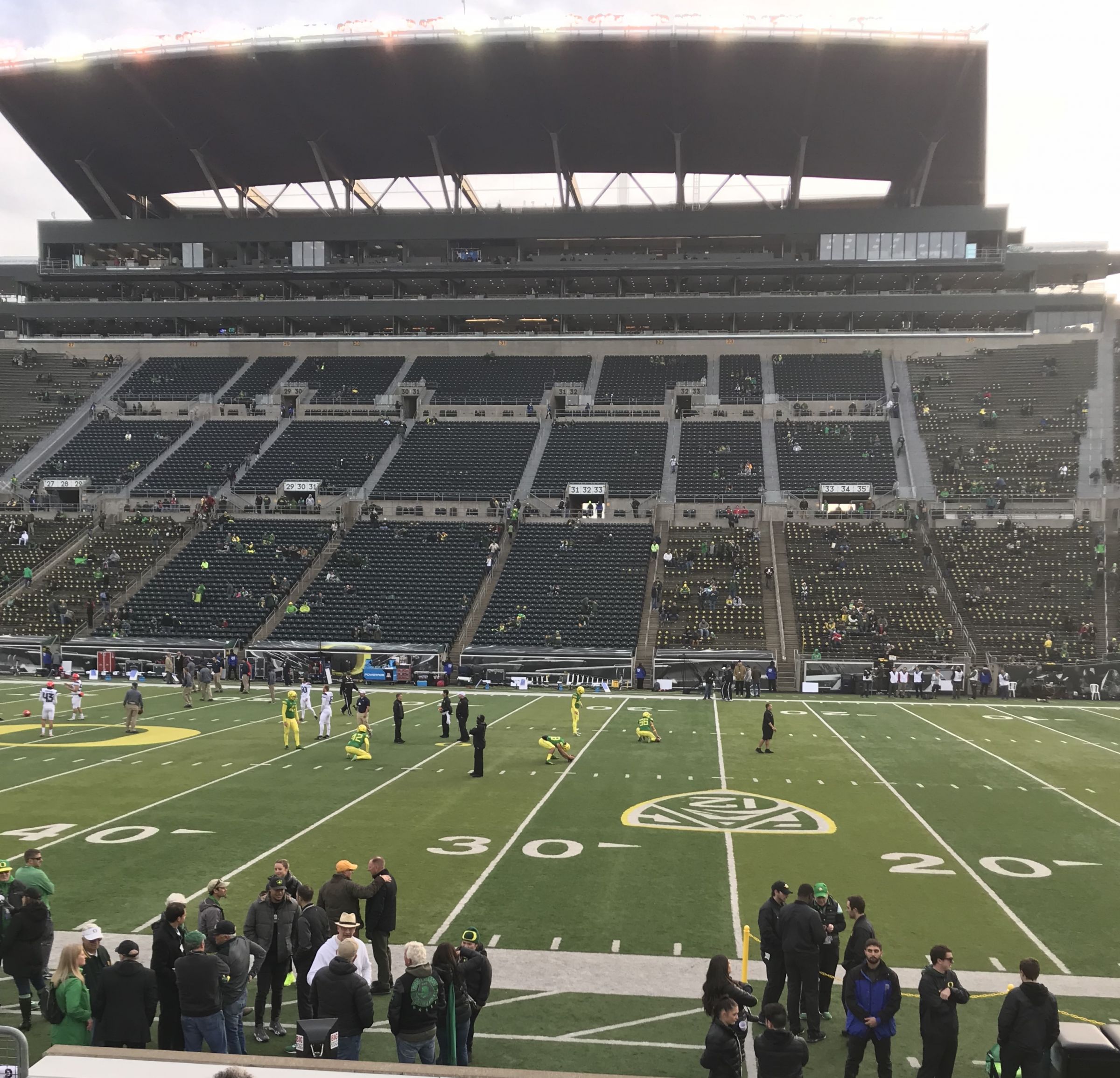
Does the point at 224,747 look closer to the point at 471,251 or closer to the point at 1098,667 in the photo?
the point at 1098,667

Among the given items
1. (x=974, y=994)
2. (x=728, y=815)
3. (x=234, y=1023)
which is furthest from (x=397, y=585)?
(x=974, y=994)

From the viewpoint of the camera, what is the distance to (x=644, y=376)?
63.4m

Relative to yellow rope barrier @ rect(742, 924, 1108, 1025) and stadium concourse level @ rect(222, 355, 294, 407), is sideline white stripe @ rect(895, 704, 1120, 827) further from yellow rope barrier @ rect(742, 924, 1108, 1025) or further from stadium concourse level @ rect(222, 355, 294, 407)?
stadium concourse level @ rect(222, 355, 294, 407)

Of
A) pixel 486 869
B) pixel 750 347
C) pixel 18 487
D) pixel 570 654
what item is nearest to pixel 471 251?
pixel 750 347

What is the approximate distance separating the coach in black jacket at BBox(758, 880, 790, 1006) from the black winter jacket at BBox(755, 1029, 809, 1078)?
269cm

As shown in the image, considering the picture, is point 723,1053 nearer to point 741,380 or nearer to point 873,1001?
point 873,1001

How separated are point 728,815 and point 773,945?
7.91 m

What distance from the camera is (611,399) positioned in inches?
2427

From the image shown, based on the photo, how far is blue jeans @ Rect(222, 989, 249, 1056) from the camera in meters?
7.84

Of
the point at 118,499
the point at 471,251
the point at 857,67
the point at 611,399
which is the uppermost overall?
the point at 857,67

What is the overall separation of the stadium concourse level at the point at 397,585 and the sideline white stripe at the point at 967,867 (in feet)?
72.7

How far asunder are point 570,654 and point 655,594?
6.93 m

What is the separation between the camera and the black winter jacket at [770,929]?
906 cm

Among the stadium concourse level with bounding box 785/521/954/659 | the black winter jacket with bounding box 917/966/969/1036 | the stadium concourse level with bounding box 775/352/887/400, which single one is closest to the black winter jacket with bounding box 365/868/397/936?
the black winter jacket with bounding box 917/966/969/1036
